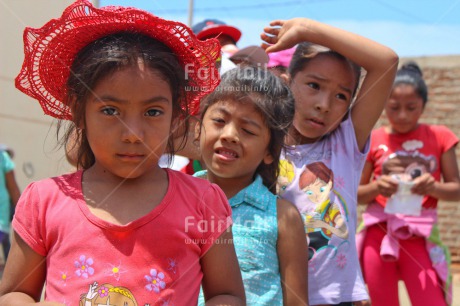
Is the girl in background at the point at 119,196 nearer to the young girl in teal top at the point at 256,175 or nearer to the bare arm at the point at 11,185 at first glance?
the young girl in teal top at the point at 256,175

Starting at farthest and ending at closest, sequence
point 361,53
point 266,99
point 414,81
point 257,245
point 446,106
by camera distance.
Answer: point 446,106 < point 414,81 < point 361,53 < point 266,99 < point 257,245

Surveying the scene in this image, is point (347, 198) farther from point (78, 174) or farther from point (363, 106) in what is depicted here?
point (78, 174)

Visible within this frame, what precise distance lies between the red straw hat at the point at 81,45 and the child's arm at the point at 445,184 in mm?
2542

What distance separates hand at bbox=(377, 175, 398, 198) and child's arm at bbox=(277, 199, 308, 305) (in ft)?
6.45

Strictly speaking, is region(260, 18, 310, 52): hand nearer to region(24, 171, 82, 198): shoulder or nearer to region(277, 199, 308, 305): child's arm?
region(277, 199, 308, 305): child's arm

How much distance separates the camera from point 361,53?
2904 mm

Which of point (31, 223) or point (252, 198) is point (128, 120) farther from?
point (252, 198)

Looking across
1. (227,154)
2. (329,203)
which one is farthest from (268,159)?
(329,203)

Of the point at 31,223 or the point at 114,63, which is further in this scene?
the point at 114,63

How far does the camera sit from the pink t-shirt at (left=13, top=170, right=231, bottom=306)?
64.5 inches

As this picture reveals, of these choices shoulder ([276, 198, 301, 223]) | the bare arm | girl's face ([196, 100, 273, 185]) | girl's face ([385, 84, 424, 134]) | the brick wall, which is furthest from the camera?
the brick wall

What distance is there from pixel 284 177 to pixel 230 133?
0.48 metres

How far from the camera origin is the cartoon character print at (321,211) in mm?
2752

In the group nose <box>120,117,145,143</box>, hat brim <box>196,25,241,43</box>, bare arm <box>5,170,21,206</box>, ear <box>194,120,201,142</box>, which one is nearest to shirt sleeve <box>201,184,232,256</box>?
nose <box>120,117,145,143</box>
